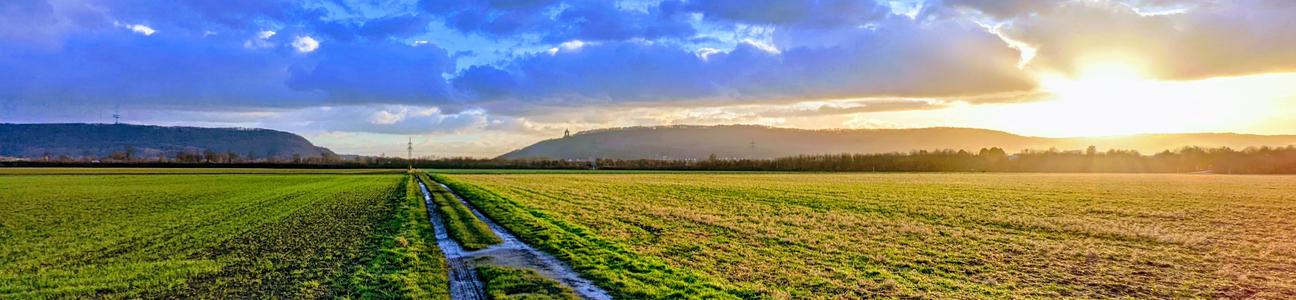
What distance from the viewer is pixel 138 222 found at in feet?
79.0

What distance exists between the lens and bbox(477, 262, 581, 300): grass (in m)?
10.8

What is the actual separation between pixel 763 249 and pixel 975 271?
442 centimetres

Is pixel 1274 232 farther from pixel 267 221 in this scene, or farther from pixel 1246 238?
pixel 267 221

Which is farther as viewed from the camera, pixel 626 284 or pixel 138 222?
pixel 138 222

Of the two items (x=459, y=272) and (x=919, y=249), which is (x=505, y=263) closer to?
(x=459, y=272)

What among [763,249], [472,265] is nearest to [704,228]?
[763,249]

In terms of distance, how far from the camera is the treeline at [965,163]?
136 m

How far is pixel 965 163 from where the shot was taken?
15212cm

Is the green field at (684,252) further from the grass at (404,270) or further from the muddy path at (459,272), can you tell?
the muddy path at (459,272)

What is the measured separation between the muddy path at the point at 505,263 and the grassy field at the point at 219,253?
1.11ft

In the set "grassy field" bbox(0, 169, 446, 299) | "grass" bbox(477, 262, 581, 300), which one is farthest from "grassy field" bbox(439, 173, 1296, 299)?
"grassy field" bbox(0, 169, 446, 299)

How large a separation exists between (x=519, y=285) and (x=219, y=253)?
864 cm

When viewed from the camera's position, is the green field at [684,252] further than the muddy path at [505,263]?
Yes

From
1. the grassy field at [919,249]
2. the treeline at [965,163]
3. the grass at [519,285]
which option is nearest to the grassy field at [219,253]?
the grass at [519,285]
